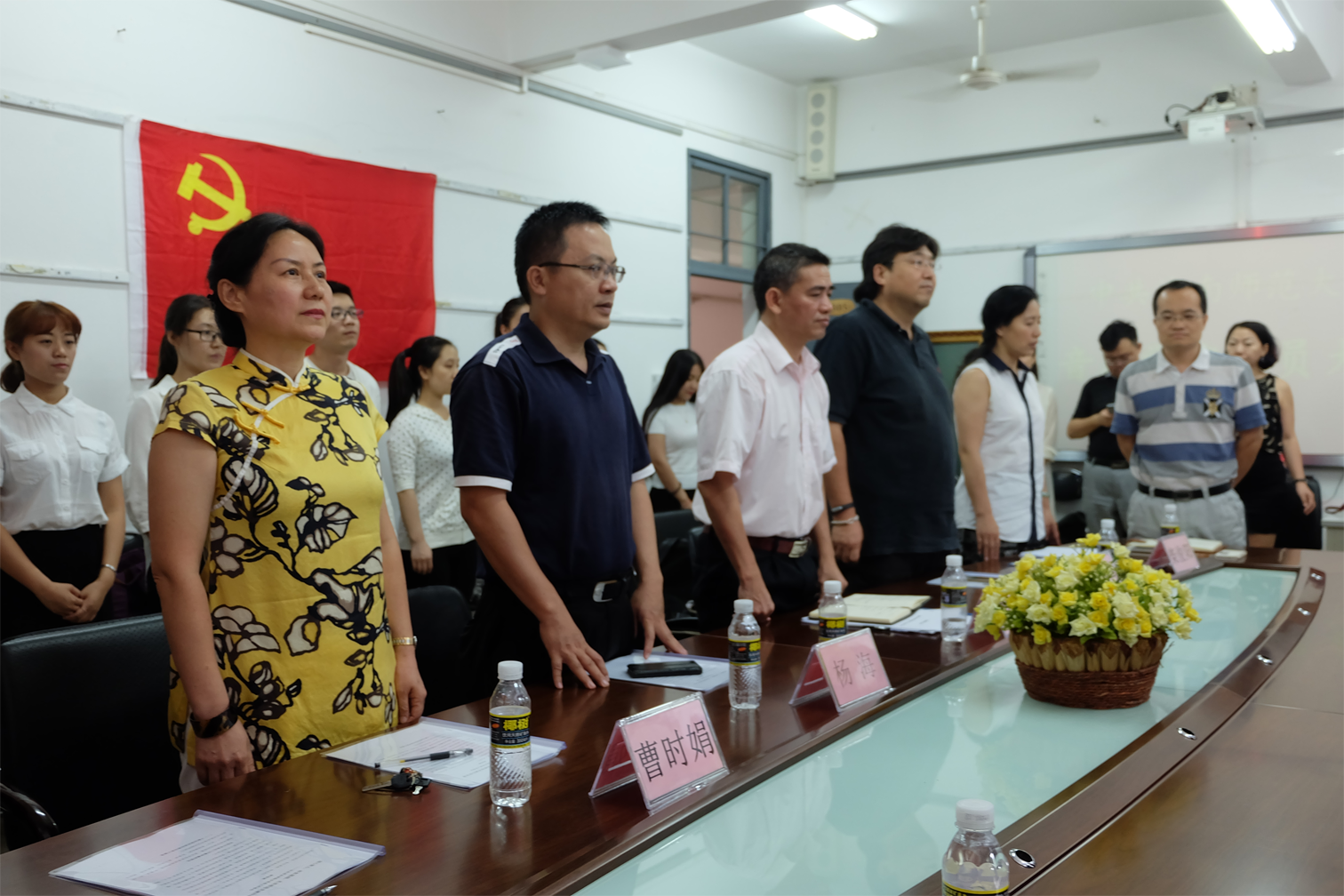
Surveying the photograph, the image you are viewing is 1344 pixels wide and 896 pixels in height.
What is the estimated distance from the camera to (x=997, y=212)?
6.39 metres

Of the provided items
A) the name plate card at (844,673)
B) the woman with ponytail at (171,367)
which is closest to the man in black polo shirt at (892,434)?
the name plate card at (844,673)

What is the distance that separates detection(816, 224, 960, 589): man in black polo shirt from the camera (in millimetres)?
2844

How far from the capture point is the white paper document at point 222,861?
39.2 inches

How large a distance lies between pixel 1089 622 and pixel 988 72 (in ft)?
15.3

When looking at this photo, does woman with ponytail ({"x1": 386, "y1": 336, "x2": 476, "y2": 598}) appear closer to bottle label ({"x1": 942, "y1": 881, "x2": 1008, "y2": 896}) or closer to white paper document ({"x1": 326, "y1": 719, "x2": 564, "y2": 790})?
white paper document ({"x1": 326, "y1": 719, "x2": 564, "y2": 790})

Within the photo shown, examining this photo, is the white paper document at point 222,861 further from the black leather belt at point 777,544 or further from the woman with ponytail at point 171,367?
the woman with ponytail at point 171,367

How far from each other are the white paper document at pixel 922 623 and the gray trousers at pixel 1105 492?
3456mm

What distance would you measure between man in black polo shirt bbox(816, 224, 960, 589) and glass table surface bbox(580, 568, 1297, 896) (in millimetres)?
934

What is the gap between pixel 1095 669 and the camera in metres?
1.59

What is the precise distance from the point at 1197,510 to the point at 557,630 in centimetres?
269

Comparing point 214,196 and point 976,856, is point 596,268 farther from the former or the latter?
point 214,196

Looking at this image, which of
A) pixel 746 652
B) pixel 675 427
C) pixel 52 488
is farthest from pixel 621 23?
pixel 746 652

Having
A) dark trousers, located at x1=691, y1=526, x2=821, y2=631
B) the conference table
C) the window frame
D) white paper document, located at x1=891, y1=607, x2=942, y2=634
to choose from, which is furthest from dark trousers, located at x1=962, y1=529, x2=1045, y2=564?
the window frame

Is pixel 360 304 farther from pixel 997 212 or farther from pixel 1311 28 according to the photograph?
pixel 1311 28
